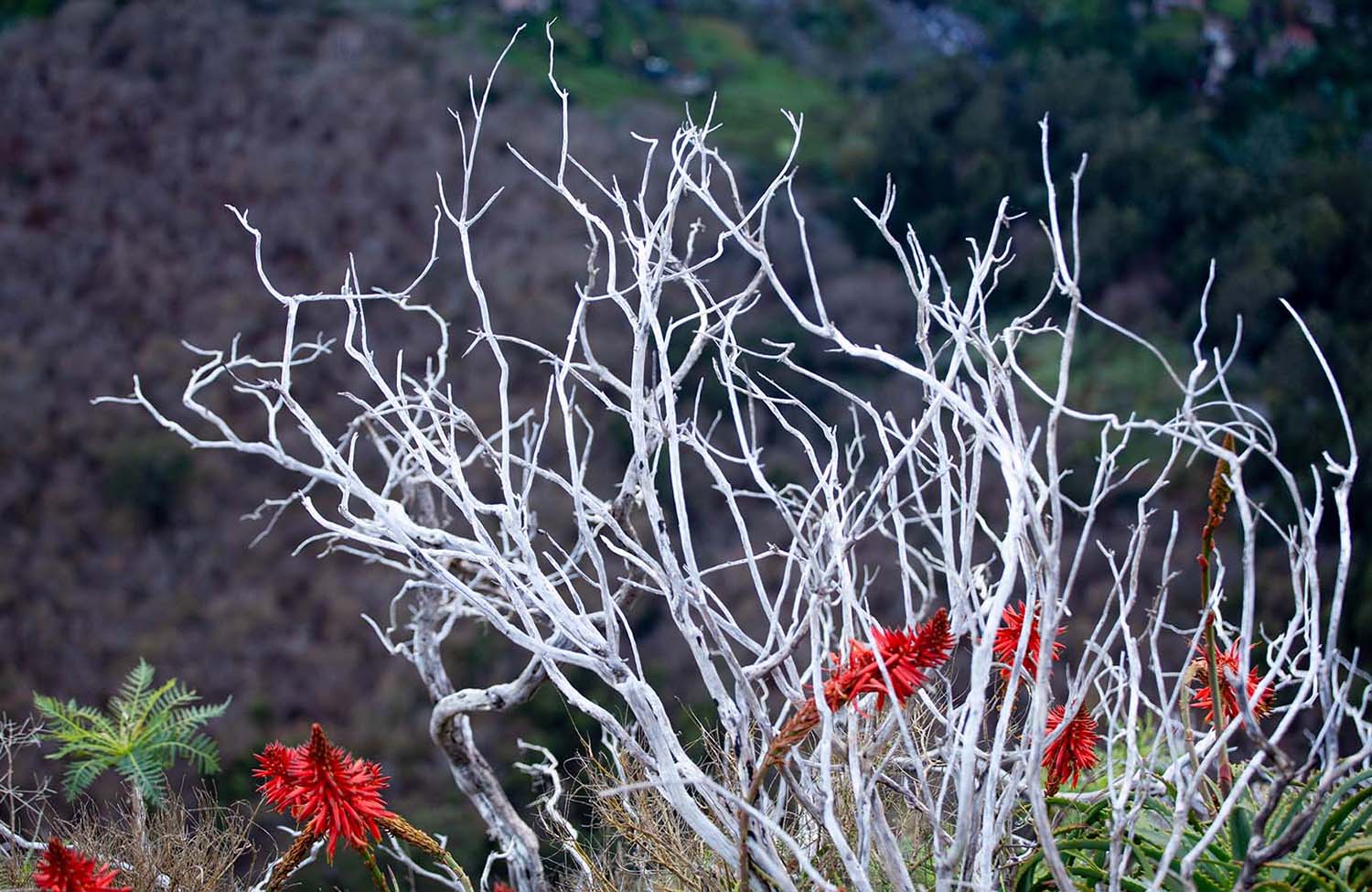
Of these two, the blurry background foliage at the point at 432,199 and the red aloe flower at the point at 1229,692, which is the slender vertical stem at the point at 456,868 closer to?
the red aloe flower at the point at 1229,692

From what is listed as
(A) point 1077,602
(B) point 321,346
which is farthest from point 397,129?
(B) point 321,346

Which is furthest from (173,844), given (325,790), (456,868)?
(325,790)

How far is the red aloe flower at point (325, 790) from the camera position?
1.81m

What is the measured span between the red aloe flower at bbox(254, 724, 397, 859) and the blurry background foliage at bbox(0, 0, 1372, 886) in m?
5.41

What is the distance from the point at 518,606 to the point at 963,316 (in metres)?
0.76

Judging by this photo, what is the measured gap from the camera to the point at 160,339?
12703 mm

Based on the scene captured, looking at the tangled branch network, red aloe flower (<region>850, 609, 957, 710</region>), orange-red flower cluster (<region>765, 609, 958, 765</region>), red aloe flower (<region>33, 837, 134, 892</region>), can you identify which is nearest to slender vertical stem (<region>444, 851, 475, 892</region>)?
the tangled branch network

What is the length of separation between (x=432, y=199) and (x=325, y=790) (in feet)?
45.3

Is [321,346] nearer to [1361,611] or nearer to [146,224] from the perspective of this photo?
[1361,611]

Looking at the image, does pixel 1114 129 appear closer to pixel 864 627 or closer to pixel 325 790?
pixel 864 627

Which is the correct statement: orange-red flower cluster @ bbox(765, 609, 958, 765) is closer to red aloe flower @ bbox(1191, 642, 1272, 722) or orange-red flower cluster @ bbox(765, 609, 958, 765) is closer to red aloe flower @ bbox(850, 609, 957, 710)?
red aloe flower @ bbox(850, 609, 957, 710)

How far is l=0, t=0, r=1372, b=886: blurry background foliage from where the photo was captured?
10.0 meters

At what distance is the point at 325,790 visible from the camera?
A: 183cm

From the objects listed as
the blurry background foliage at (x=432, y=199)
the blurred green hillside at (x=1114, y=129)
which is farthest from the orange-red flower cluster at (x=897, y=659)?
the blurred green hillside at (x=1114, y=129)
